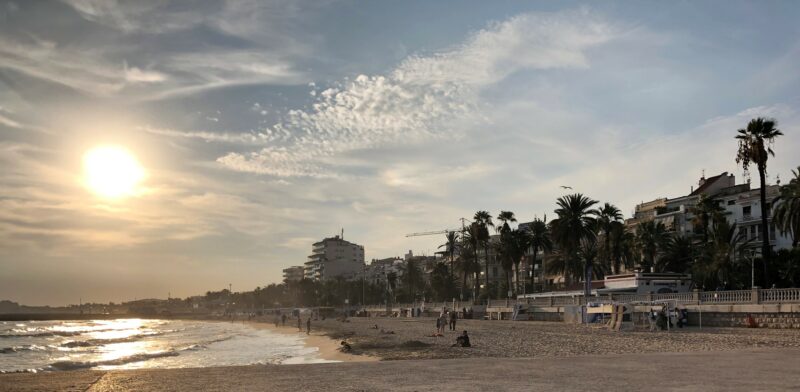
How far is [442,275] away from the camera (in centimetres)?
13550

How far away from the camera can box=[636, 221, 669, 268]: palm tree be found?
84.9 meters

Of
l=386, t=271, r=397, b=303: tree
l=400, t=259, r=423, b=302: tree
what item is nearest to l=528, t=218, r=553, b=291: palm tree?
l=400, t=259, r=423, b=302: tree

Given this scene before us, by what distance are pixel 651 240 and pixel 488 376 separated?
7694 centimetres

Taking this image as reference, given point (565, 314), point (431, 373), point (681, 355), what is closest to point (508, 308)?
point (565, 314)

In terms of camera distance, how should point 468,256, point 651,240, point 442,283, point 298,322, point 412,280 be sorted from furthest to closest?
point 412,280
point 442,283
point 468,256
point 298,322
point 651,240

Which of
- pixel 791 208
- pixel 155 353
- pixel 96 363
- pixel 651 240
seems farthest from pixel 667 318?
pixel 651 240

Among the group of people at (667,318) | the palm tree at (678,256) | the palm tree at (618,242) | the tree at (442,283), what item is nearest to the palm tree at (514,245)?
the palm tree at (618,242)

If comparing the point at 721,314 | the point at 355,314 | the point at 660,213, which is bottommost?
the point at 355,314

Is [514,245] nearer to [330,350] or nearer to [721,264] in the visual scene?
[721,264]

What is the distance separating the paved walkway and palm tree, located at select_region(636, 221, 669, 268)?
68.8m

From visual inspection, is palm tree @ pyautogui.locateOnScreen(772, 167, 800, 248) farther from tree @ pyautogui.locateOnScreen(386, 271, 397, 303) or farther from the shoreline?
tree @ pyautogui.locateOnScreen(386, 271, 397, 303)

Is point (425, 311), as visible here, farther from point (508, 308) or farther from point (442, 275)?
point (508, 308)

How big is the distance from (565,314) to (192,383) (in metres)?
48.4

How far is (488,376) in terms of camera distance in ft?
50.1
